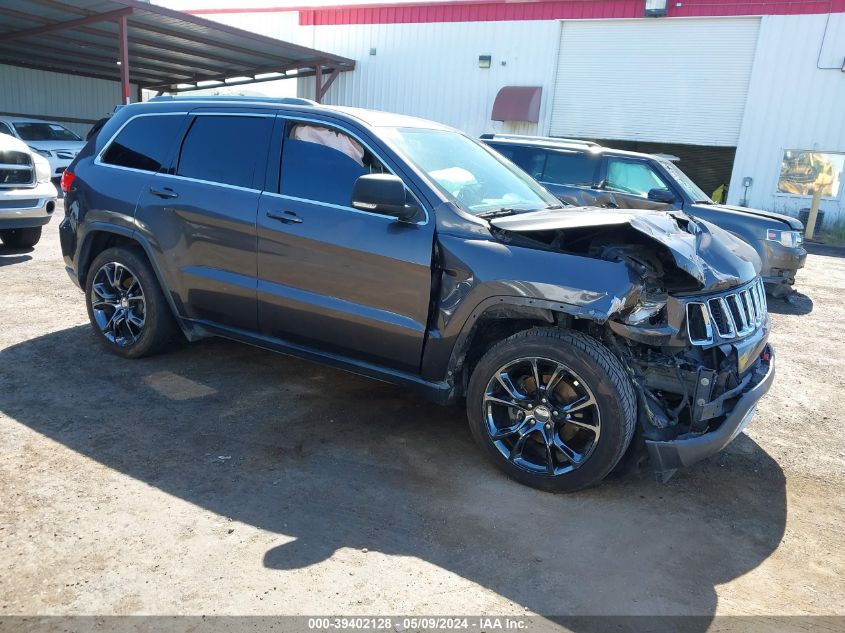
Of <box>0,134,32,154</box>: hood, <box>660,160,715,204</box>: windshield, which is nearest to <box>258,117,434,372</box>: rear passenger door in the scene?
<box>0,134,32,154</box>: hood

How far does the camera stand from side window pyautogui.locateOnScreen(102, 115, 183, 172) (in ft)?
15.7

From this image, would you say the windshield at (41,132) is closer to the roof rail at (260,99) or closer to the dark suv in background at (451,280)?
the roof rail at (260,99)

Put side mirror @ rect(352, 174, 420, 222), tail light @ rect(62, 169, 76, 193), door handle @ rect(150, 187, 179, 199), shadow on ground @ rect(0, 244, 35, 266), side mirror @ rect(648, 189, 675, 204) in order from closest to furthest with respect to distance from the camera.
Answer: side mirror @ rect(352, 174, 420, 222) < door handle @ rect(150, 187, 179, 199) < tail light @ rect(62, 169, 76, 193) < shadow on ground @ rect(0, 244, 35, 266) < side mirror @ rect(648, 189, 675, 204)

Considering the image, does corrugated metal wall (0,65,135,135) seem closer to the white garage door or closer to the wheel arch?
the white garage door

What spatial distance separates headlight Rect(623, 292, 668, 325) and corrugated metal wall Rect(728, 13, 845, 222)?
16.8 meters

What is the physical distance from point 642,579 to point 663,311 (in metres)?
1.28

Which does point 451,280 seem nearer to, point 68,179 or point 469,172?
point 469,172

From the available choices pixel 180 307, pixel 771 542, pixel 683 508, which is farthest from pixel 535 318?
pixel 180 307

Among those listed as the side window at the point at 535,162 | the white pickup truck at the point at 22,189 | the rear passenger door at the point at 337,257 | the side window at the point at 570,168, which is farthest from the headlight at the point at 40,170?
the side window at the point at 570,168

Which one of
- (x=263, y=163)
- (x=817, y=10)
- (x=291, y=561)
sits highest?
(x=817, y=10)

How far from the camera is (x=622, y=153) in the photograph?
28.9 feet

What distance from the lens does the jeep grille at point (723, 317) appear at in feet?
11.1

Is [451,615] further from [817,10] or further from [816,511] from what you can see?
[817,10]

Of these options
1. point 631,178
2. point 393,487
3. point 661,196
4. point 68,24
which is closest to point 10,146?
point 393,487
